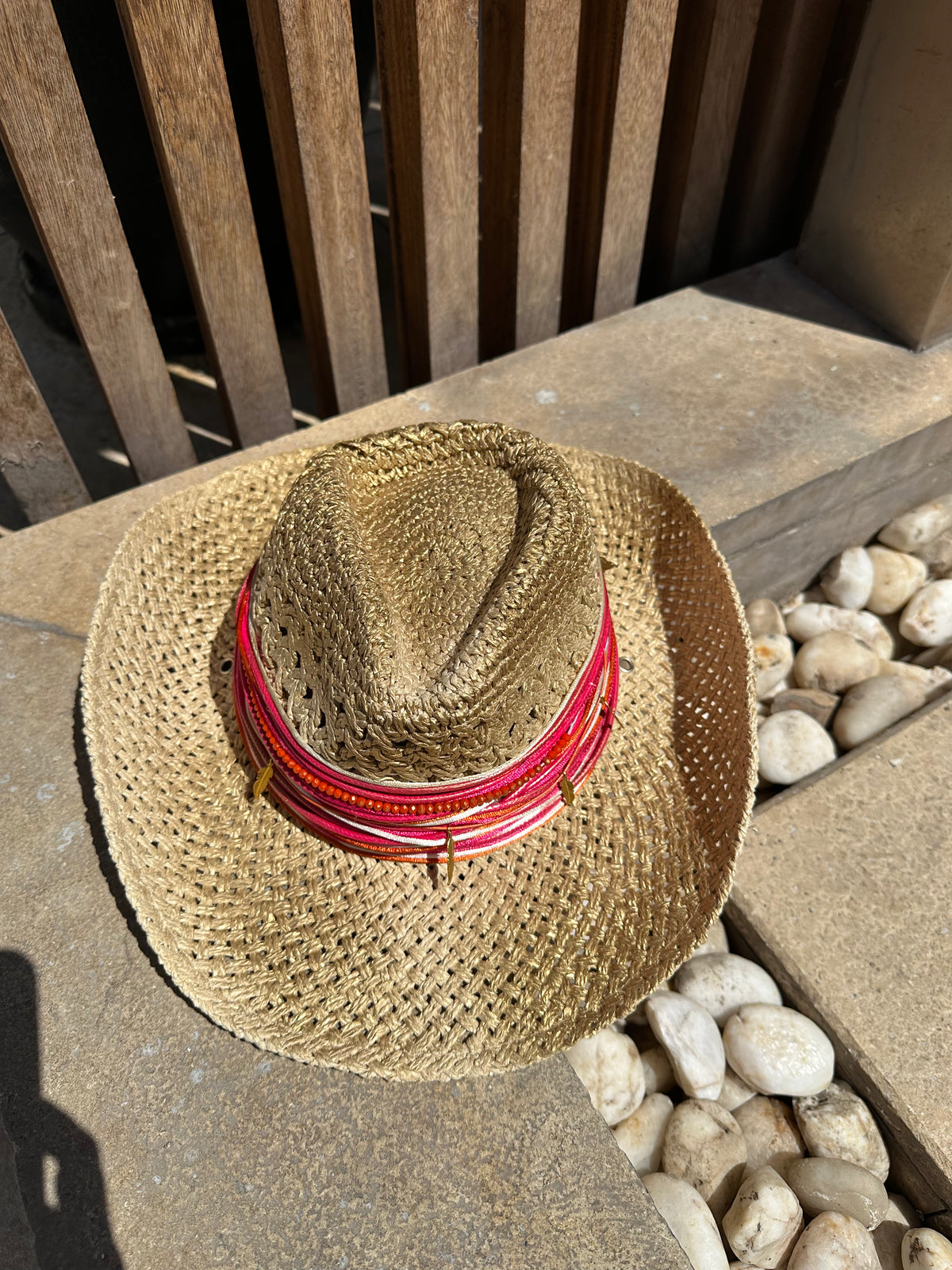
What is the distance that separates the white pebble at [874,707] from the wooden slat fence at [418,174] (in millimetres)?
1134

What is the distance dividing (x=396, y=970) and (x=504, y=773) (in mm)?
289

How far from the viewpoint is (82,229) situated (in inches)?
64.8

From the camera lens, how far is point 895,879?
1645mm

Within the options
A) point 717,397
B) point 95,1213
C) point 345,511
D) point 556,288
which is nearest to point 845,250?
point 717,397

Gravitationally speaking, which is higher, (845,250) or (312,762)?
(312,762)

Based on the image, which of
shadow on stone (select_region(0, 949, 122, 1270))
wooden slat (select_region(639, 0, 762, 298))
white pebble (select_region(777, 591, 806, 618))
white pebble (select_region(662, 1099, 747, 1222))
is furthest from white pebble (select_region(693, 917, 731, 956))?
wooden slat (select_region(639, 0, 762, 298))

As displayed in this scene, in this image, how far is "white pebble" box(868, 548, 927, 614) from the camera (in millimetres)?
2193

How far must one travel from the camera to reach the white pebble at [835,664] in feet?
6.65

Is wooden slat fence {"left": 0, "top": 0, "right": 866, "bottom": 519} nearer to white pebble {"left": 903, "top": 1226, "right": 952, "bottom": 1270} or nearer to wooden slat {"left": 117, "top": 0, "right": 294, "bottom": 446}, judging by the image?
wooden slat {"left": 117, "top": 0, "right": 294, "bottom": 446}

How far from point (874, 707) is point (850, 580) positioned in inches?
15.8

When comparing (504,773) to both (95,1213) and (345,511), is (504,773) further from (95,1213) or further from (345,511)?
(95,1213)

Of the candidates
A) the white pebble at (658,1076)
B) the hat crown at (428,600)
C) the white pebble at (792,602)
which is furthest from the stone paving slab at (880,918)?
the hat crown at (428,600)

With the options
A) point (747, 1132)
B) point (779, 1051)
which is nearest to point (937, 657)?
point (779, 1051)

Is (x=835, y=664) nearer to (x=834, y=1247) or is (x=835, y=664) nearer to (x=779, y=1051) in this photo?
(x=779, y=1051)
